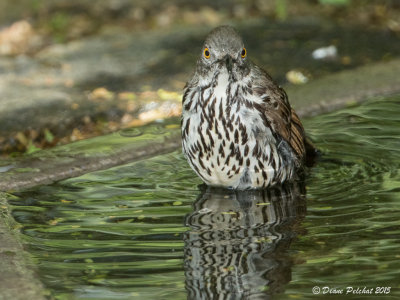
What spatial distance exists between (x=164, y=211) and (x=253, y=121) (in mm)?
807

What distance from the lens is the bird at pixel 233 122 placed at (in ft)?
16.7

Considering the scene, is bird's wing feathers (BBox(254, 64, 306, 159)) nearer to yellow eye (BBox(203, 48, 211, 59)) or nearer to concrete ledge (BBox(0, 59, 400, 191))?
yellow eye (BBox(203, 48, 211, 59))

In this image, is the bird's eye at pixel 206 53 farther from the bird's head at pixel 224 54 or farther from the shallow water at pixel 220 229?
the shallow water at pixel 220 229

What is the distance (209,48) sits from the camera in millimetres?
5031

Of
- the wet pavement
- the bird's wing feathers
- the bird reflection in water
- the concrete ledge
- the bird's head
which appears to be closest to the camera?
the bird reflection in water

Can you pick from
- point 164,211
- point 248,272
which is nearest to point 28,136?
point 164,211

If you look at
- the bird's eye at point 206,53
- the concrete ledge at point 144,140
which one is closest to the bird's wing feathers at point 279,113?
the bird's eye at point 206,53

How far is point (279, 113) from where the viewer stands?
5359 millimetres

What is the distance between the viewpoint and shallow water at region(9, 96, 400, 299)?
391 centimetres

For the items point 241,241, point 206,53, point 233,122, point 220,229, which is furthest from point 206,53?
point 241,241

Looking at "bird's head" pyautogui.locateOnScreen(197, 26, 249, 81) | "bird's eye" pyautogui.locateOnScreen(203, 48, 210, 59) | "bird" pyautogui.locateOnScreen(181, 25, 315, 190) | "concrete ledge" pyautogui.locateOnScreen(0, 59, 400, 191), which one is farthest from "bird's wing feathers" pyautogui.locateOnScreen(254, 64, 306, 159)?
"concrete ledge" pyautogui.locateOnScreen(0, 59, 400, 191)

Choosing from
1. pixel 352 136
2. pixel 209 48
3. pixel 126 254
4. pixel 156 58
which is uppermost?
pixel 156 58

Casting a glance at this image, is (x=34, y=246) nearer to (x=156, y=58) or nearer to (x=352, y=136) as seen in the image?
(x=352, y=136)

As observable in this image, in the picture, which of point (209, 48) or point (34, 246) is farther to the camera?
point (209, 48)
